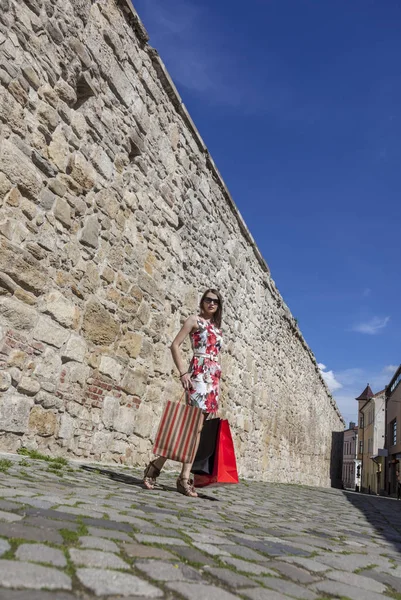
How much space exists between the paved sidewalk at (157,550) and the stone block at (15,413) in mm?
458

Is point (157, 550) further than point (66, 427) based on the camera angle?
No

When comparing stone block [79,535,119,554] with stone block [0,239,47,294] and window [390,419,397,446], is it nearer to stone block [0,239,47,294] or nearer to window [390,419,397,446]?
stone block [0,239,47,294]

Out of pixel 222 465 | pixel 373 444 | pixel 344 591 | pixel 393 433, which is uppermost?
pixel 373 444

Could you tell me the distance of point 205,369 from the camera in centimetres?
426

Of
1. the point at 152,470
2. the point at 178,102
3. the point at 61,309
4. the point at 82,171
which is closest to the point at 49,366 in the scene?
the point at 61,309

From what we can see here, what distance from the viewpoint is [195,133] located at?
739 centimetres

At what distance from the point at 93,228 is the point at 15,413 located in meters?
1.92

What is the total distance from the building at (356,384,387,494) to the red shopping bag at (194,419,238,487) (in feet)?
111

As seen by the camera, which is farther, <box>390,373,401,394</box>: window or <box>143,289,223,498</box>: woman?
<box>390,373,401,394</box>: window

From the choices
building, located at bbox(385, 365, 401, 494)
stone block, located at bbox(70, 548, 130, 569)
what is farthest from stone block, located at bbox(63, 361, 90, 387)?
building, located at bbox(385, 365, 401, 494)

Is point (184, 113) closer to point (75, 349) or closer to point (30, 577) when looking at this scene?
point (75, 349)

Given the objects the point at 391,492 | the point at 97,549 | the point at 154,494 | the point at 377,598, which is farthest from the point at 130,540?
the point at 391,492

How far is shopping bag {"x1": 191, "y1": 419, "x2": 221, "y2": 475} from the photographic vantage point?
428 centimetres

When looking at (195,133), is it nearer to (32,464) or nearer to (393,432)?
(32,464)
